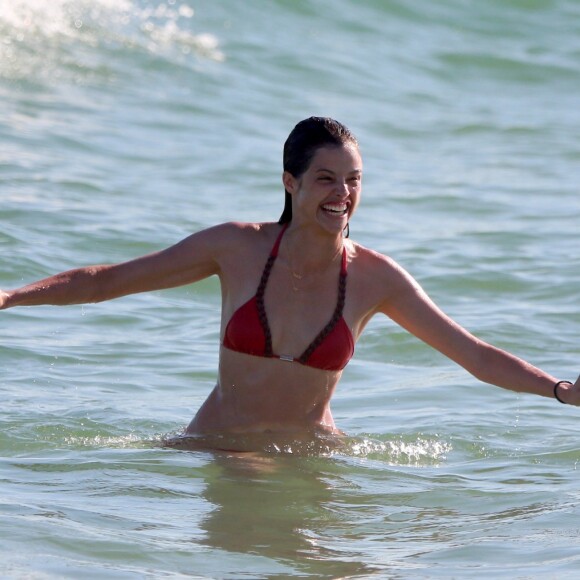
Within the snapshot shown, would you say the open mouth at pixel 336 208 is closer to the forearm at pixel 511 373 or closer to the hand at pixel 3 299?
the forearm at pixel 511 373

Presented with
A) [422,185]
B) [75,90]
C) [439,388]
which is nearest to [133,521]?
[439,388]

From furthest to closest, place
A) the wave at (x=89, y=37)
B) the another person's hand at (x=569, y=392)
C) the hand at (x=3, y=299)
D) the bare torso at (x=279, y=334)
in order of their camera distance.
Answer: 1. the wave at (x=89, y=37)
2. the bare torso at (x=279, y=334)
3. the another person's hand at (x=569, y=392)
4. the hand at (x=3, y=299)

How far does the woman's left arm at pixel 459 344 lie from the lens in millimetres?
5195

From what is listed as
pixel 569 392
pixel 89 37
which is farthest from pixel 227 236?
pixel 89 37

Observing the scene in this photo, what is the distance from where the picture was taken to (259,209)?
11.5 meters

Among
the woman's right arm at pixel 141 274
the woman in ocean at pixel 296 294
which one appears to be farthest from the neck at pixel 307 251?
the woman's right arm at pixel 141 274

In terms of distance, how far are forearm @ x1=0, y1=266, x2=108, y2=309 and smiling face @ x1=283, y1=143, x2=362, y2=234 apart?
0.81 meters

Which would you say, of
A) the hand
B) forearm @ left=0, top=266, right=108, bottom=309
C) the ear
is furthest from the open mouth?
the hand

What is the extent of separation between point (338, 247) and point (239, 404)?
73 centimetres

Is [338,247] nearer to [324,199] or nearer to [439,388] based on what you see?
[324,199]

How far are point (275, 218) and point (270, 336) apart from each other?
5.84 m

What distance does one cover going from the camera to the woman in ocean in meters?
5.21

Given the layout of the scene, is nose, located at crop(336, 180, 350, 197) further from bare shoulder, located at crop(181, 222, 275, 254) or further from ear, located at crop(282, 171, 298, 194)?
bare shoulder, located at crop(181, 222, 275, 254)

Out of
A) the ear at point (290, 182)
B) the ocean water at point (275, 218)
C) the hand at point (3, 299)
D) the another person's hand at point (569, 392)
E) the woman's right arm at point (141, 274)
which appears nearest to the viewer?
the ocean water at point (275, 218)
